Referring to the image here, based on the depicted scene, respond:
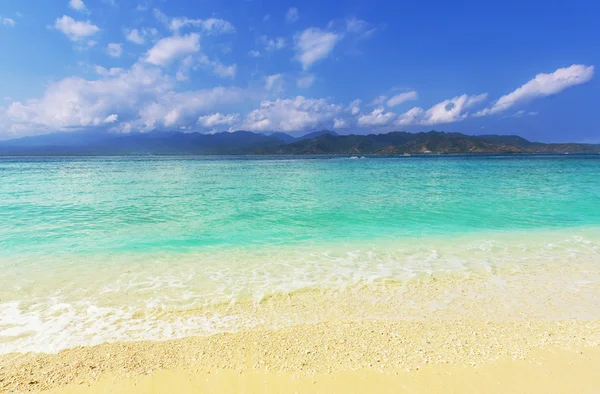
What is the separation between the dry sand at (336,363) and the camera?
13.9 feet

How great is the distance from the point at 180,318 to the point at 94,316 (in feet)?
5.77

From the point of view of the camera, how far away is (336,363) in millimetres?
4641

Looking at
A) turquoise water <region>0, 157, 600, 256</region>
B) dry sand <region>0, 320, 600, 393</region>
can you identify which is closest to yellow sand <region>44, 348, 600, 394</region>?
dry sand <region>0, 320, 600, 393</region>

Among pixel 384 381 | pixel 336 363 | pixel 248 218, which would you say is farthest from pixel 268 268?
pixel 248 218

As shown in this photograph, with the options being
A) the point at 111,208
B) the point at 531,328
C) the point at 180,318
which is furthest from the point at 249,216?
the point at 531,328

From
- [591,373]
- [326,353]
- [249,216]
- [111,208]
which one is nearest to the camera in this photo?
[591,373]

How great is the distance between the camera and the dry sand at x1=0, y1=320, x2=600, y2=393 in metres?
4.22

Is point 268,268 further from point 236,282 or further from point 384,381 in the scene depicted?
point 384,381

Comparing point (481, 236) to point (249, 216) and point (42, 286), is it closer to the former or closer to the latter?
point (249, 216)

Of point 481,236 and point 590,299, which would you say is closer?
point 590,299

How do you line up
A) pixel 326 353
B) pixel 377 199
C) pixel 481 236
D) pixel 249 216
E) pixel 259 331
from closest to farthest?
1. pixel 326 353
2. pixel 259 331
3. pixel 481 236
4. pixel 249 216
5. pixel 377 199

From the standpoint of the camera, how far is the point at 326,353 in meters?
4.88

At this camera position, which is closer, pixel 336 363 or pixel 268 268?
pixel 336 363

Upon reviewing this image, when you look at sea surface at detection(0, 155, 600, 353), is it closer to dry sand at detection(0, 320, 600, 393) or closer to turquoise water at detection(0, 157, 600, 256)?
turquoise water at detection(0, 157, 600, 256)
